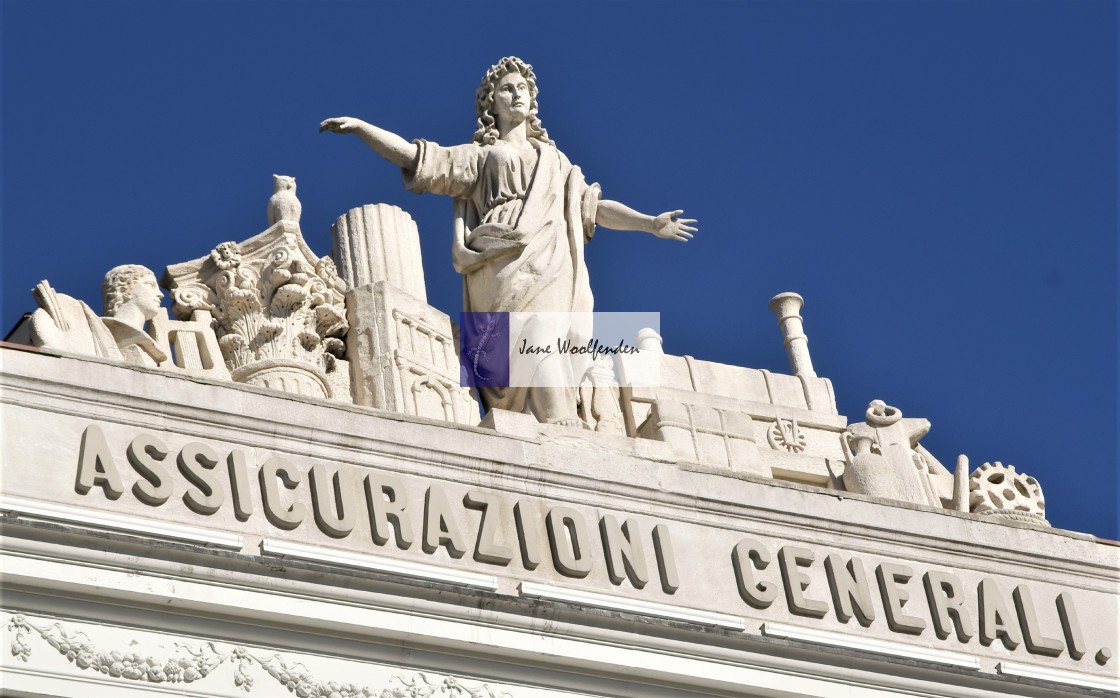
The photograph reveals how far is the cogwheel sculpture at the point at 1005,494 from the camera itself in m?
22.8

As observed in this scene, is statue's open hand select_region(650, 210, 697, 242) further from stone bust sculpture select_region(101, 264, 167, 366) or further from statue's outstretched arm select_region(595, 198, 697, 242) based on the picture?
stone bust sculpture select_region(101, 264, 167, 366)

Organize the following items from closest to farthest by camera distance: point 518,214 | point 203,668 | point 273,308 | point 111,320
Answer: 1. point 203,668
2. point 111,320
3. point 273,308
4. point 518,214

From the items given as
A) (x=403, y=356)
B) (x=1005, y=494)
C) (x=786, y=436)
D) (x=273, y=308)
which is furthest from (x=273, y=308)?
(x=1005, y=494)

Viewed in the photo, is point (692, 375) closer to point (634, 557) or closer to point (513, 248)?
point (513, 248)

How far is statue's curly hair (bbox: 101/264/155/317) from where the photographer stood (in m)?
20.6

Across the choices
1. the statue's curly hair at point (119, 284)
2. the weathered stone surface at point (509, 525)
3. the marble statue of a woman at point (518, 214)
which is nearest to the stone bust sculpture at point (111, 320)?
the statue's curly hair at point (119, 284)

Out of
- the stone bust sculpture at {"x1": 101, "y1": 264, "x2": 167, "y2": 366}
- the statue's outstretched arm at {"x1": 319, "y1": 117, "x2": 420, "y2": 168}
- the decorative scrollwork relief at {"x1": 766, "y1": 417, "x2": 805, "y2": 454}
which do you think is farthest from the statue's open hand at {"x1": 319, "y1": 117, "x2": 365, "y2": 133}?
the decorative scrollwork relief at {"x1": 766, "y1": 417, "x2": 805, "y2": 454}

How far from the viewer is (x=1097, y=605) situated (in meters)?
21.5

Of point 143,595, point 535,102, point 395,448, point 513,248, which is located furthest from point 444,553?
point 535,102

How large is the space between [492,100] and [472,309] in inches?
75.3

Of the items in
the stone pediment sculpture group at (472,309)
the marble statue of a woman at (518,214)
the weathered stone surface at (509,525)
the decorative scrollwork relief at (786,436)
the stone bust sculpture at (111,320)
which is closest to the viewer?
the weathered stone surface at (509,525)

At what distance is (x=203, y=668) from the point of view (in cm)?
1750

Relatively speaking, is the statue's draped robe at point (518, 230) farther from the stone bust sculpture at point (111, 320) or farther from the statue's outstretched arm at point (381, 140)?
the stone bust sculpture at point (111, 320)

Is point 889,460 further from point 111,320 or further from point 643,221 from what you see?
point 111,320
